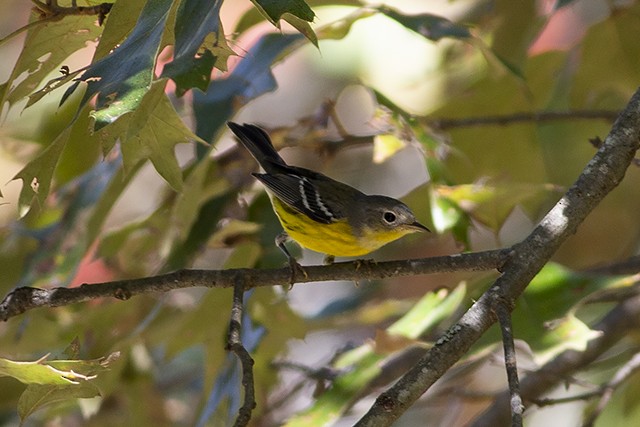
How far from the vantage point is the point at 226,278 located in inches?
57.1

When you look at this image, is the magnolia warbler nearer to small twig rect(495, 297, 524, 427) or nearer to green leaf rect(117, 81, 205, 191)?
green leaf rect(117, 81, 205, 191)

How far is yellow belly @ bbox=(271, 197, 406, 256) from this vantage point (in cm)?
226

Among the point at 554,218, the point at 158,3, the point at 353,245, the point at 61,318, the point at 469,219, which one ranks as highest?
the point at 158,3

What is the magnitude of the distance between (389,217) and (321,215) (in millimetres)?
209

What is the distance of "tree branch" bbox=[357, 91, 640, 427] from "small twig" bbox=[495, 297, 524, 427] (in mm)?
14

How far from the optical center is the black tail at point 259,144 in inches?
90.9

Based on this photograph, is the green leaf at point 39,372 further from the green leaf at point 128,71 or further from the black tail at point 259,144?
the black tail at point 259,144

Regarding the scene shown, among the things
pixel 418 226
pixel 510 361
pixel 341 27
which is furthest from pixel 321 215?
pixel 510 361

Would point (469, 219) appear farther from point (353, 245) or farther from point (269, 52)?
point (269, 52)

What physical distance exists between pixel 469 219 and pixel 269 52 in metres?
0.61

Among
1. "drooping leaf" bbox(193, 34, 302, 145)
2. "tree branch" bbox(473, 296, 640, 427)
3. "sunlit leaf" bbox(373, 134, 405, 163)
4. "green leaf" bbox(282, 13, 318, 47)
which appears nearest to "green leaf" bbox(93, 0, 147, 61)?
"green leaf" bbox(282, 13, 318, 47)

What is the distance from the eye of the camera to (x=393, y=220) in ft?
7.47

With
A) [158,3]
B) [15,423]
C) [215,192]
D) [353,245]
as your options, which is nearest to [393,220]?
[353,245]

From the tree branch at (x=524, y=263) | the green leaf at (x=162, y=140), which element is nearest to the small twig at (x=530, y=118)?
the tree branch at (x=524, y=263)
